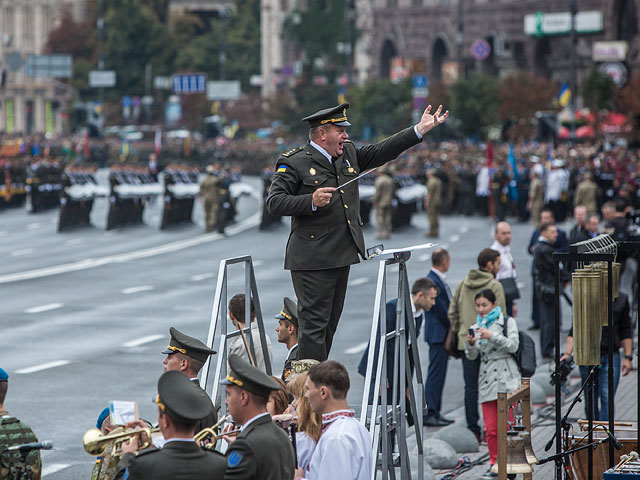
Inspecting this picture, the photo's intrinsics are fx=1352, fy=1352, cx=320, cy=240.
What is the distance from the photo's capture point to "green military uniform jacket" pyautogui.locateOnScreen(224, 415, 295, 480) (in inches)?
234

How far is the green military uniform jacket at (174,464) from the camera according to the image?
18.7 ft

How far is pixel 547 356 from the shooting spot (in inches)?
671

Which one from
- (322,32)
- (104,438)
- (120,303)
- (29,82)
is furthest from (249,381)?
(29,82)

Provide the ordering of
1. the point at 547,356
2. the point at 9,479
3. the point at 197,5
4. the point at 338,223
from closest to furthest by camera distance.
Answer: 1. the point at 9,479
2. the point at 338,223
3. the point at 547,356
4. the point at 197,5

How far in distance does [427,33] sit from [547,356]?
7023 cm

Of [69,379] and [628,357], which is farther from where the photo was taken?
[69,379]

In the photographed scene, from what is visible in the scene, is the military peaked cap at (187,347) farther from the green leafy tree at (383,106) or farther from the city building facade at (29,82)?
the city building facade at (29,82)

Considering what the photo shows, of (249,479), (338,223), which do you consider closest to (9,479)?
(249,479)

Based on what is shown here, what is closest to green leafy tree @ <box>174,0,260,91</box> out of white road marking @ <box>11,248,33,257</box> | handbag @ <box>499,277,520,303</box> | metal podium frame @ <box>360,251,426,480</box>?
white road marking @ <box>11,248,33,257</box>

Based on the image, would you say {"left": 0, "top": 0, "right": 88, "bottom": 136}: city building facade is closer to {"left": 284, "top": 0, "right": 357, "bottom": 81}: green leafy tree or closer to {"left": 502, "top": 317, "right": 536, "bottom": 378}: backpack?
{"left": 284, "top": 0, "right": 357, "bottom": 81}: green leafy tree

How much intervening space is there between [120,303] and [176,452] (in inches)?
688

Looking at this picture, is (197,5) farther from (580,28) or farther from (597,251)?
(597,251)

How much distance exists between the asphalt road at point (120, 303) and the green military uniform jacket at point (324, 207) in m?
3.93

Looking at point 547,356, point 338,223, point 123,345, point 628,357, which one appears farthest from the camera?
point 123,345
